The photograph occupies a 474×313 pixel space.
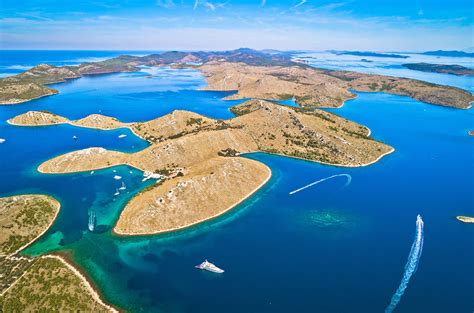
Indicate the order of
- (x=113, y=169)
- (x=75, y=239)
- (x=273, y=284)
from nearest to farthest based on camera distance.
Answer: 1. (x=273, y=284)
2. (x=75, y=239)
3. (x=113, y=169)

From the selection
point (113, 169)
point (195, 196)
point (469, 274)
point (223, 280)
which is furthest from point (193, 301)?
point (113, 169)

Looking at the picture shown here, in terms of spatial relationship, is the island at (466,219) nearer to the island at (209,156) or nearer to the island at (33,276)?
the island at (209,156)

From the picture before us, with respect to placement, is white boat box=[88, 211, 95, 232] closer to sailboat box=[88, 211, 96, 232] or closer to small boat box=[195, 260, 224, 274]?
sailboat box=[88, 211, 96, 232]

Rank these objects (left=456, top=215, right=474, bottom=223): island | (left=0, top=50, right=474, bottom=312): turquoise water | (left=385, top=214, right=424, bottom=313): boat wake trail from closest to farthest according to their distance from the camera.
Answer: (left=385, top=214, right=424, bottom=313): boat wake trail < (left=0, top=50, right=474, bottom=312): turquoise water < (left=456, top=215, right=474, bottom=223): island

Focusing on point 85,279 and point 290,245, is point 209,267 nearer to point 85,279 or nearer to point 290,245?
point 290,245

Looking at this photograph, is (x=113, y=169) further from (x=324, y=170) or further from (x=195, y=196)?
(x=324, y=170)

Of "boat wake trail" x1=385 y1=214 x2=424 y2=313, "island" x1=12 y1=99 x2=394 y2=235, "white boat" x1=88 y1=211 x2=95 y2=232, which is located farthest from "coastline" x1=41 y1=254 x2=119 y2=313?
"boat wake trail" x1=385 y1=214 x2=424 y2=313

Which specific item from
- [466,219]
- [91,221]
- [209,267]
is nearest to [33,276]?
[91,221]
